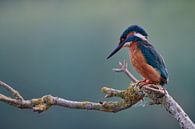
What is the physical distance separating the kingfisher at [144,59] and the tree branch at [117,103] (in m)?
0.05

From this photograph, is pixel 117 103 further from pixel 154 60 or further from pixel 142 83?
pixel 154 60

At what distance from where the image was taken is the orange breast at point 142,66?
2467 millimetres

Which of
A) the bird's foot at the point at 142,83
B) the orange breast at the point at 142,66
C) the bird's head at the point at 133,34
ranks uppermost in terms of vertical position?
the bird's head at the point at 133,34

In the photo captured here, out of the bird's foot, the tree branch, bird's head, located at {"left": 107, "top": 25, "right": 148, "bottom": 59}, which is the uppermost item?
bird's head, located at {"left": 107, "top": 25, "right": 148, "bottom": 59}

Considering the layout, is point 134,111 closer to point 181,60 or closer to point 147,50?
point 181,60

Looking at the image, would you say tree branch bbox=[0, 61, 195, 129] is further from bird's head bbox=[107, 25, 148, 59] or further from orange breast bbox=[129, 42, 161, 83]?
bird's head bbox=[107, 25, 148, 59]

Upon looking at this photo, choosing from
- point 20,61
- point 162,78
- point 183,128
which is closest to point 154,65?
point 162,78

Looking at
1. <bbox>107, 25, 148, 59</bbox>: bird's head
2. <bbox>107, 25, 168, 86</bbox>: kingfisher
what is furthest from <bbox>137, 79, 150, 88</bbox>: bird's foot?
<bbox>107, 25, 148, 59</bbox>: bird's head

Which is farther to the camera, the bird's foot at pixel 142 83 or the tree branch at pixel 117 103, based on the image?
the bird's foot at pixel 142 83

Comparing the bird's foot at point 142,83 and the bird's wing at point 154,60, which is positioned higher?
the bird's wing at point 154,60

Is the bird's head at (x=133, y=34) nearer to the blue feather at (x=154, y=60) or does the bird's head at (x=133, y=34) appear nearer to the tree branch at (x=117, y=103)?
the blue feather at (x=154, y=60)

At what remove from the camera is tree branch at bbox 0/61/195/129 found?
2299mm

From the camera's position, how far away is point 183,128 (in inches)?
90.7

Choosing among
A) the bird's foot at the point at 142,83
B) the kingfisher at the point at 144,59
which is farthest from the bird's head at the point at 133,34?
the bird's foot at the point at 142,83
